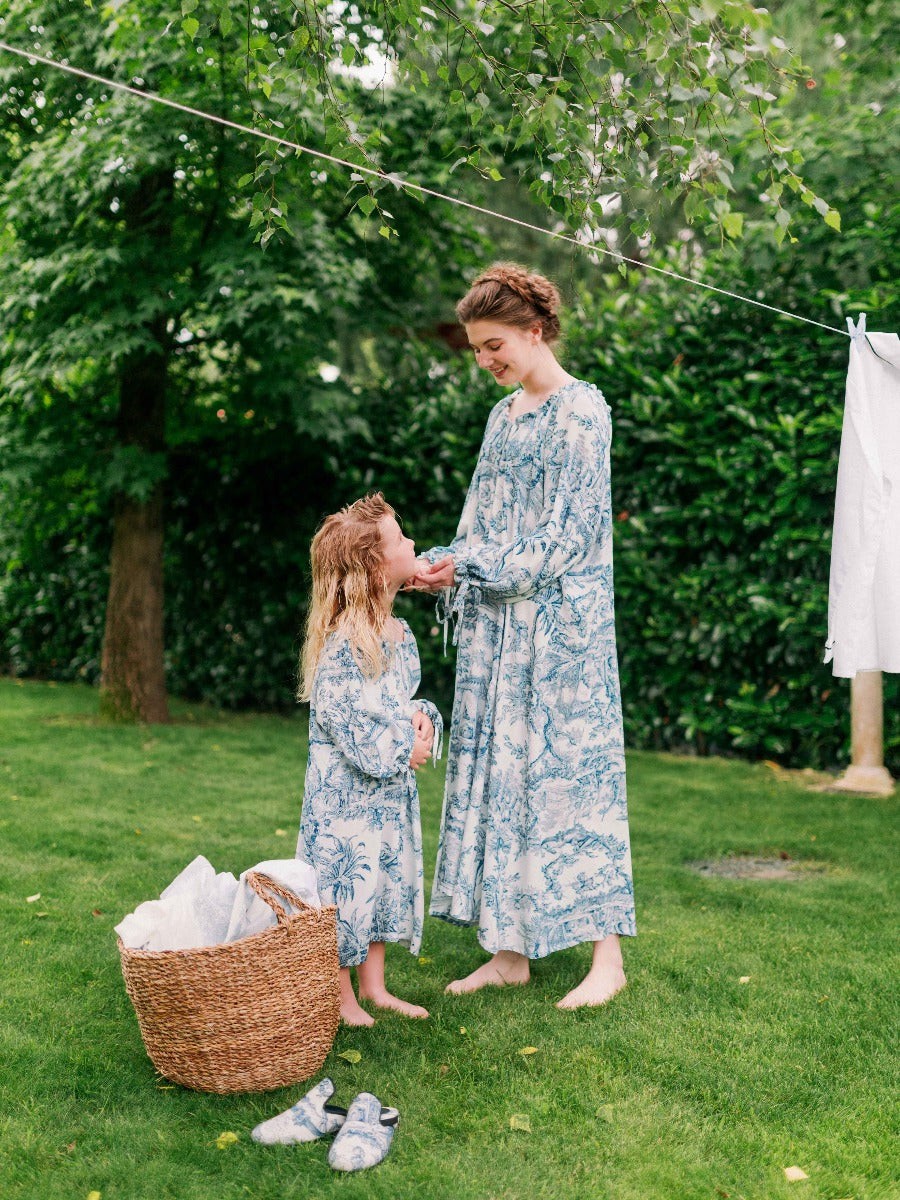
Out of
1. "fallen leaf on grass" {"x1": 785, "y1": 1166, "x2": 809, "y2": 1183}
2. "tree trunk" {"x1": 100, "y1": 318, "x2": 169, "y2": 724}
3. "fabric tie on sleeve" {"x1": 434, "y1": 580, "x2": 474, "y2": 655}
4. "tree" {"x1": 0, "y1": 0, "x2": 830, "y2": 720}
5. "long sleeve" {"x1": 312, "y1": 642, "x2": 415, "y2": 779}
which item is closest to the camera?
"fallen leaf on grass" {"x1": 785, "y1": 1166, "x2": 809, "y2": 1183}

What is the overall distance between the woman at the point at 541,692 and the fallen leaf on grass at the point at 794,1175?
2.74 ft

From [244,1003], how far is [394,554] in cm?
113

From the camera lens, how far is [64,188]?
540cm

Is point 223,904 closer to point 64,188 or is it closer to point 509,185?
point 64,188

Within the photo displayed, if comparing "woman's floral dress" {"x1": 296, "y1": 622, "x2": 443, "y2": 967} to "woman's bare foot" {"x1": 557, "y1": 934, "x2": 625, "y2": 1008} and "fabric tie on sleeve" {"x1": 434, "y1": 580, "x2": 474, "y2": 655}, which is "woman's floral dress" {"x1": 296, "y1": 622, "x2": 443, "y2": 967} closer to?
"fabric tie on sleeve" {"x1": 434, "y1": 580, "x2": 474, "y2": 655}

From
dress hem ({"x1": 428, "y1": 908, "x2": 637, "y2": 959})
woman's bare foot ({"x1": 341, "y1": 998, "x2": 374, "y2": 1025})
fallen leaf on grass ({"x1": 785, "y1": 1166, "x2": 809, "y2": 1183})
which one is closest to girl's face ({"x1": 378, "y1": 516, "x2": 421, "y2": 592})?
dress hem ({"x1": 428, "y1": 908, "x2": 637, "y2": 959})

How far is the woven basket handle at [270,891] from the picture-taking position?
2369 millimetres

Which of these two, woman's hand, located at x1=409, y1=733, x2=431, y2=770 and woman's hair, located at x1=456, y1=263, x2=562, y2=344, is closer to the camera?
woman's hand, located at x1=409, y1=733, x2=431, y2=770

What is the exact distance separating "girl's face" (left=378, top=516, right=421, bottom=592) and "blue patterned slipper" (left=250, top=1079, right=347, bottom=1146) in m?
1.23

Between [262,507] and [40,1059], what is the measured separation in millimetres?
5434

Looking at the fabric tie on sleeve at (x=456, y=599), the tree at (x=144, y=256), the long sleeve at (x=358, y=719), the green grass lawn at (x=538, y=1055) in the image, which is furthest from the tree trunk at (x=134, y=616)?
the long sleeve at (x=358, y=719)

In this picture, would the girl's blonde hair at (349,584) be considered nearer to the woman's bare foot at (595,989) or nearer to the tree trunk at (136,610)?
the woman's bare foot at (595,989)

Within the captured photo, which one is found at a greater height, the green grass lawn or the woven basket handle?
the woven basket handle

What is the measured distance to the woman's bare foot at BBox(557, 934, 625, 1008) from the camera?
2867 mm
